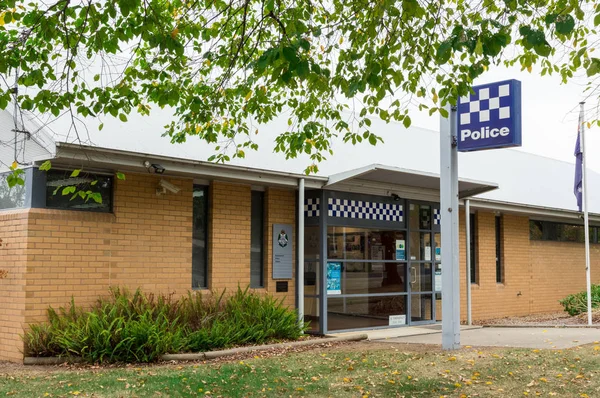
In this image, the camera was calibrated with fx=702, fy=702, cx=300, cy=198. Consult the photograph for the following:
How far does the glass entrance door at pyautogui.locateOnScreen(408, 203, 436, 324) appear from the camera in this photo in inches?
584

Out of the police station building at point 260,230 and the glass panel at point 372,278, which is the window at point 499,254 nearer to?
the police station building at point 260,230

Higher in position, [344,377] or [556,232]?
[556,232]

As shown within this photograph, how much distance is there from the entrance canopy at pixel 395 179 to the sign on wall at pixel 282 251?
116 cm

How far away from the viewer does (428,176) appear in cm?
1326

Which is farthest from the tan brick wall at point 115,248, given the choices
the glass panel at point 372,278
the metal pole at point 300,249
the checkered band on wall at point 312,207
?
the glass panel at point 372,278

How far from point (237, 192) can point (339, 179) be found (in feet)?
6.00

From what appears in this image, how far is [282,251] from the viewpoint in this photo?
1299 centimetres

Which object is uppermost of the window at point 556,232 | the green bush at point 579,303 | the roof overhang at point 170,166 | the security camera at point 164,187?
the roof overhang at point 170,166

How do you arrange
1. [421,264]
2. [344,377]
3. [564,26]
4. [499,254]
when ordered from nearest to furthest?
[564,26]
[344,377]
[421,264]
[499,254]

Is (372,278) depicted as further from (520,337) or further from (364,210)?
(520,337)

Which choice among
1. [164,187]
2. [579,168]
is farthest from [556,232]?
[164,187]

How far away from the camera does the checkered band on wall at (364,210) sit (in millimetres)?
13258

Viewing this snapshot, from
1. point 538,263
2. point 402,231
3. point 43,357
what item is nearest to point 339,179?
point 402,231

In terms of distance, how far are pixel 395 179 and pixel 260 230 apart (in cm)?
277
